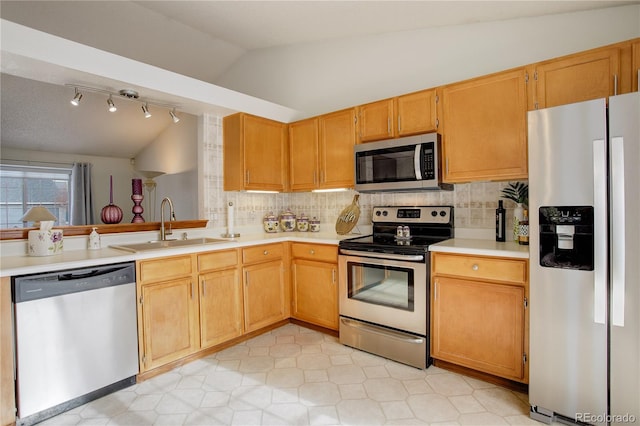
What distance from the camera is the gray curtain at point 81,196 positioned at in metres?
2.59

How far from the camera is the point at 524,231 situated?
2.17 m

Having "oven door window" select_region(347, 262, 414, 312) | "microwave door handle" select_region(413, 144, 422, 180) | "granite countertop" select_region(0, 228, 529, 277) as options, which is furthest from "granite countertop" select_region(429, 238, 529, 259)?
"microwave door handle" select_region(413, 144, 422, 180)

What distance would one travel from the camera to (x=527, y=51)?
7.57ft

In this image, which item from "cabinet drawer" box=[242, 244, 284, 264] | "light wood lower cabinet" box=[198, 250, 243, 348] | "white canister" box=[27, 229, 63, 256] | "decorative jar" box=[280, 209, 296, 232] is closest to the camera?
"white canister" box=[27, 229, 63, 256]

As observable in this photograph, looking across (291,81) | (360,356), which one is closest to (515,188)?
(360,356)

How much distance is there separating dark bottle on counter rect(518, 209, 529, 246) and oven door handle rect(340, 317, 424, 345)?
0.98 m

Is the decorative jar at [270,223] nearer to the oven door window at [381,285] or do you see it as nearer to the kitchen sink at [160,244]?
the kitchen sink at [160,244]

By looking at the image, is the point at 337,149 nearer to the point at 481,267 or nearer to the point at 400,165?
the point at 400,165

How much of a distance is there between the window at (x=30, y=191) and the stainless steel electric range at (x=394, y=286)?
240 cm

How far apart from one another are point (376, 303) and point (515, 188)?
1.35m

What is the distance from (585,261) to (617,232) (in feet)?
0.62

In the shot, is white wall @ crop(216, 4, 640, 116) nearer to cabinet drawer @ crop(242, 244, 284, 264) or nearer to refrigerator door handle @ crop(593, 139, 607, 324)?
refrigerator door handle @ crop(593, 139, 607, 324)

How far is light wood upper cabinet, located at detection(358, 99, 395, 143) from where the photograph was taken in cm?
268

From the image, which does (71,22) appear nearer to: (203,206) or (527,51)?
(203,206)
